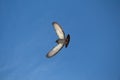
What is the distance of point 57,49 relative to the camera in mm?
8383

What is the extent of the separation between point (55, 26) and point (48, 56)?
1144 millimetres

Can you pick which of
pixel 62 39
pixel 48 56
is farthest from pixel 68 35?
pixel 48 56

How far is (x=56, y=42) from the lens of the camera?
8.49 m

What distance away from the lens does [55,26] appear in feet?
27.6

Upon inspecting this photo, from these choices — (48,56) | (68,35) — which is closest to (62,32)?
(68,35)

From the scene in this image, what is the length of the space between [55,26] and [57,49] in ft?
2.78

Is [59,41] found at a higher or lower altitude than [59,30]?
lower

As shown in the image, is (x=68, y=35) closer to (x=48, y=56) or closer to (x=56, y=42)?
(x=56, y=42)

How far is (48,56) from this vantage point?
8508 millimetres

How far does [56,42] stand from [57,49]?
280 mm

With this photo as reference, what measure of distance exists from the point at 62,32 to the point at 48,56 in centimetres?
106

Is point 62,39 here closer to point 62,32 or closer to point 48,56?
point 62,32

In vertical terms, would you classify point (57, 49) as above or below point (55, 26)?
below

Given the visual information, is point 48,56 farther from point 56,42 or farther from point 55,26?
point 55,26
